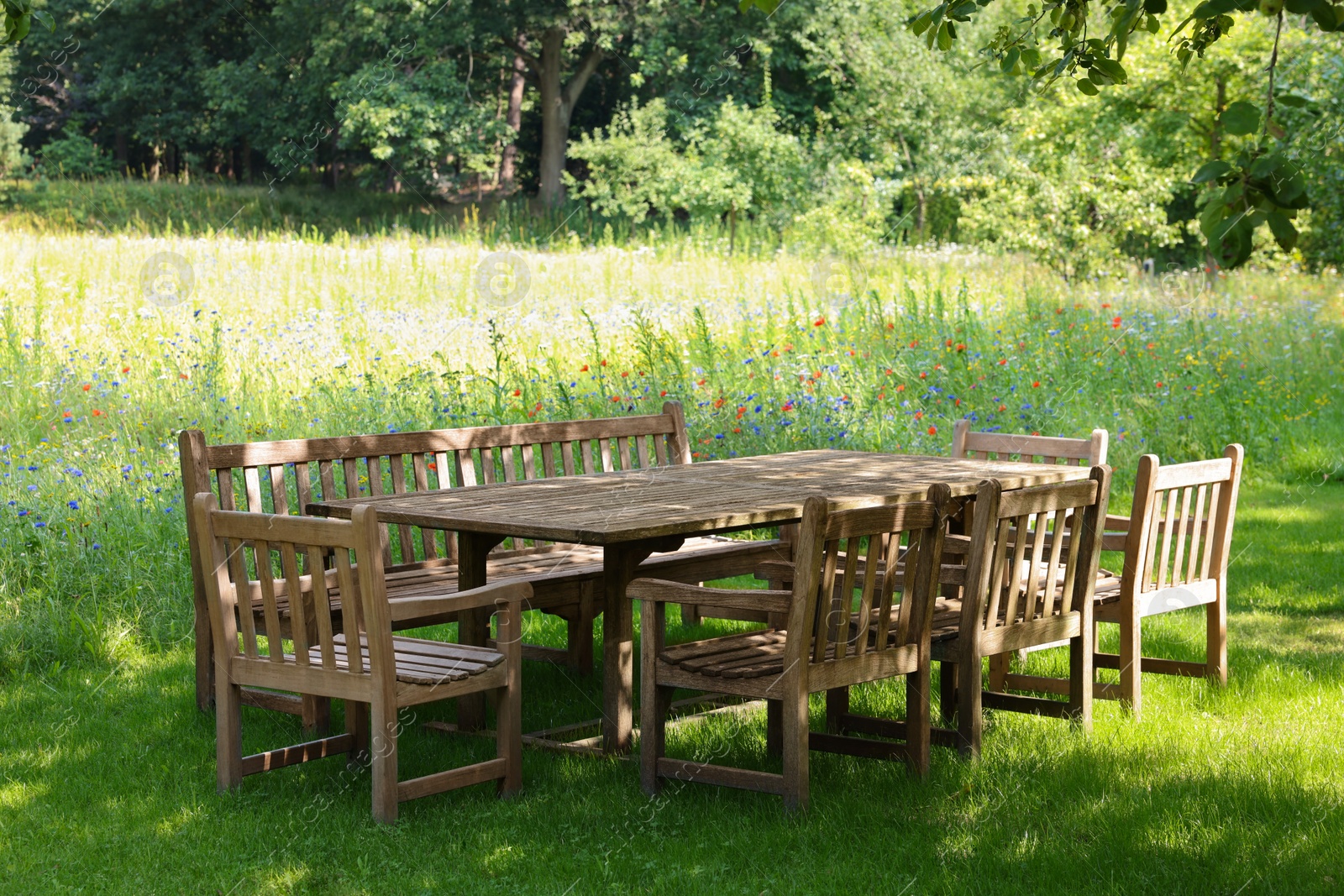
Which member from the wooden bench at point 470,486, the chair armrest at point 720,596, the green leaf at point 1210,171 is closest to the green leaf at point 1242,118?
the green leaf at point 1210,171

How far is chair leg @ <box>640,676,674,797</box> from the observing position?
402 centimetres

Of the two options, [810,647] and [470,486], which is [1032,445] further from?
[810,647]

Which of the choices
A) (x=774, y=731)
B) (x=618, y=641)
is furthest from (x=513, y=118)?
(x=774, y=731)

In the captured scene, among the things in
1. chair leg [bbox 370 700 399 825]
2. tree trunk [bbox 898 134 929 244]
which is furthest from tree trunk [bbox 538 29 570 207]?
chair leg [bbox 370 700 399 825]

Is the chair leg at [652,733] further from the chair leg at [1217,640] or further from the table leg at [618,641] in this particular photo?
the chair leg at [1217,640]

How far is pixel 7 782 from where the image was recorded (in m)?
4.38

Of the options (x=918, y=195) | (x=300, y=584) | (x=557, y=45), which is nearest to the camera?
(x=300, y=584)

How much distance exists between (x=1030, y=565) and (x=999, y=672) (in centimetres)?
90

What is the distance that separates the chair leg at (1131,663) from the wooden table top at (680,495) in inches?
27.9

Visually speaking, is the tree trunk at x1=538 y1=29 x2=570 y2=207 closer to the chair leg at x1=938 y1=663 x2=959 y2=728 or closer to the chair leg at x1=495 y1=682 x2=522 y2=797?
the chair leg at x1=938 y1=663 x2=959 y2=728

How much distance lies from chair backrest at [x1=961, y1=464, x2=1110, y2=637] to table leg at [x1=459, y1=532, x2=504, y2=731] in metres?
1.50

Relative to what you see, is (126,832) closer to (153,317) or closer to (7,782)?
(7,782)

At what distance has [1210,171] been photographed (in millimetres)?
1965

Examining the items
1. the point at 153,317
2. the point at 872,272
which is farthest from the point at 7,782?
the point at 872,272
